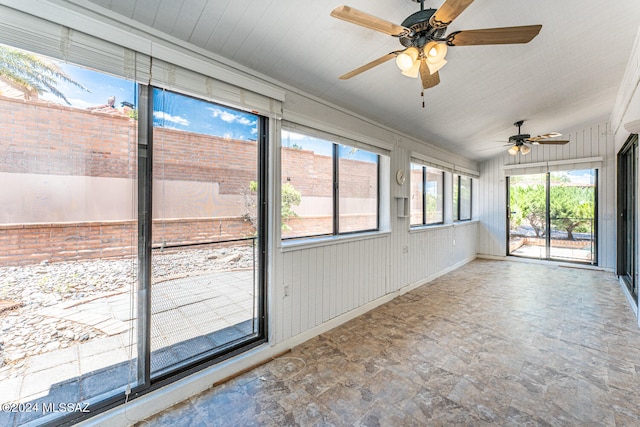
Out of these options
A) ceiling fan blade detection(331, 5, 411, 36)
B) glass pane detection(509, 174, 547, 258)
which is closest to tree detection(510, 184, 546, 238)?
glass pane detection(509, 174, 547, 258)

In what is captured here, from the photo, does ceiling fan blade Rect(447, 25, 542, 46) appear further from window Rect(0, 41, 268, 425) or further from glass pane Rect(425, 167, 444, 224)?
glass pane Rect(425, 167, 444, 224)

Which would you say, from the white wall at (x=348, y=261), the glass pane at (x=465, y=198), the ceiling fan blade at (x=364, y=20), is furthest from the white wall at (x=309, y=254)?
the glass pane at (x=465, y=198)

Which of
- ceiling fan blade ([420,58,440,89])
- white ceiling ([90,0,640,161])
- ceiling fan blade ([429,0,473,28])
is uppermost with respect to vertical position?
white ceiling ([90,0,640,161])

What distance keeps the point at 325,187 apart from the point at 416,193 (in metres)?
2.30

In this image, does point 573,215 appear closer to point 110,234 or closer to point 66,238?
point 110,234

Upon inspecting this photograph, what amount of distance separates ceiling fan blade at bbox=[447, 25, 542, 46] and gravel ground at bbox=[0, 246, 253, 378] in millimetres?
2311

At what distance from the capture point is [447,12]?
1385 millimetres

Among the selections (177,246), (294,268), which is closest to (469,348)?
(294,268)

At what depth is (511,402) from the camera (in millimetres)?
1890

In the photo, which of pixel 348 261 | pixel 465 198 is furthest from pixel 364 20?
pixel 465 198

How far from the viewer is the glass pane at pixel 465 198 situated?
22.0 ft

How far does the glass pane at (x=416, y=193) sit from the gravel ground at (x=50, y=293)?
383 cm

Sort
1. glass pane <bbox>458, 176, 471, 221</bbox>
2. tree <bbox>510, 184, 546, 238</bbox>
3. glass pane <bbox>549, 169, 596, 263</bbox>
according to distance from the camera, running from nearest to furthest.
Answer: glass pane <bbox>549, 169, 596, 263</bbox> → tree <bbox>510, 184, 546, 238</bbox> → glass pane <bbox>458, 176, 471, 221</bbox>

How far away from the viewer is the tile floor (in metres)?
1.78
